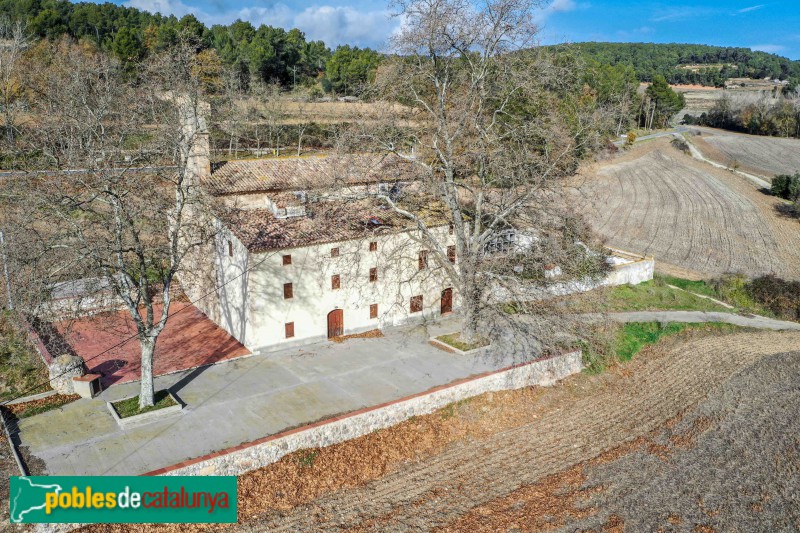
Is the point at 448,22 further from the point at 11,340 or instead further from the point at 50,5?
the point at 50,5

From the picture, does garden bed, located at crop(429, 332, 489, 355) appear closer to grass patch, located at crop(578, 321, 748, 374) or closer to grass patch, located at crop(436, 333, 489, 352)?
grass patch, located at crop(436, 333, 489, 352)

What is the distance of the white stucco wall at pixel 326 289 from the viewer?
2466 centimetres

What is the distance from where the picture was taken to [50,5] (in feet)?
256

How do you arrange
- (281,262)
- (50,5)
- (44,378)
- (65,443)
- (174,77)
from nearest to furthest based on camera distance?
(65,443), (174,77), (44,378), (281,262), (50,5)

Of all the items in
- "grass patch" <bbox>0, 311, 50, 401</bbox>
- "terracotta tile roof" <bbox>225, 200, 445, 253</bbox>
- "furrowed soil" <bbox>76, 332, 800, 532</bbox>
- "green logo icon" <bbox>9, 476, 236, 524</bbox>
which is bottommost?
"furrowed soil" <bbox>76, 332, 800, 532</bbox>

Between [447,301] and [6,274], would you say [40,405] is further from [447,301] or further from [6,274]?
[447,301]

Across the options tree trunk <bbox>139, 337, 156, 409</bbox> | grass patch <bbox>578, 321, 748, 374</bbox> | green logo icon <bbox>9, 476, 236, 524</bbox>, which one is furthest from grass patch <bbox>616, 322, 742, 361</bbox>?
tree trunk <bbox>139, 337, 156, 409</bbox>

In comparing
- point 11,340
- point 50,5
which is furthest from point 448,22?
point 50,5

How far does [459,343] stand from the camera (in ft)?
85.3

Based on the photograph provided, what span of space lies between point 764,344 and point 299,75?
65.0m

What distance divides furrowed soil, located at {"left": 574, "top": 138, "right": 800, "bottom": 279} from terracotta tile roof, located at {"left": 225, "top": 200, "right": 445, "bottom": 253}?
11825mm

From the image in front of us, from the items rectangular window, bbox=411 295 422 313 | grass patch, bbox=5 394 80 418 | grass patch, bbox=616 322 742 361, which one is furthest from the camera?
grass patch, bbox=616 322 742 361

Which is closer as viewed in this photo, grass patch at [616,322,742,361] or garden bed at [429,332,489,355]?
garden bed at [429,332,489,355]

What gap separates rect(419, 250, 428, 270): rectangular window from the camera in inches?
1117
